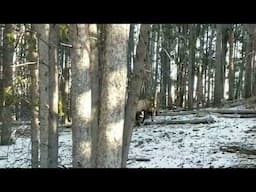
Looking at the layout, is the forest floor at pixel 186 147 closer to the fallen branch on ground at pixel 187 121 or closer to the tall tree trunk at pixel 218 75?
the fallen branch on ground at pixel 187 121

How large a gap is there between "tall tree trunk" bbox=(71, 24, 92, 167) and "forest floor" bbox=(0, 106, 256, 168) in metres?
3.77

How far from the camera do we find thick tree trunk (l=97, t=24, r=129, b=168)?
3928 mm

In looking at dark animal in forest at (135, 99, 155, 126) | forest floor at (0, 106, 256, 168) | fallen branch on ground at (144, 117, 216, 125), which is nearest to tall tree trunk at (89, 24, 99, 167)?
forest floor at (0, 106, 256, 168)

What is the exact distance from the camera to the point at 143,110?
15.0 metres

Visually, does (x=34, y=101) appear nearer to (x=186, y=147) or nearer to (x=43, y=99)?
(x=43, y=99)

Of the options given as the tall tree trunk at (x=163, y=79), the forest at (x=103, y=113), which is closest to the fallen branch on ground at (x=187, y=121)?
the forest at (x=103, y=113)

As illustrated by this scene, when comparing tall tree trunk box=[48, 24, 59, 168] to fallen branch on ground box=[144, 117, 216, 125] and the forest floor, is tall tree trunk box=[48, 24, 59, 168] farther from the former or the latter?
fallen branch on ground box=[144, 117, 216, 125]

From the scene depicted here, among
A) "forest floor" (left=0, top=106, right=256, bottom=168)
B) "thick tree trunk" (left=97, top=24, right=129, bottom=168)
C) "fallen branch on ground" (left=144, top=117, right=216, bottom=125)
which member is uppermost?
"thick tree trunk" (left=97, top=24, right=129, bottom=168)

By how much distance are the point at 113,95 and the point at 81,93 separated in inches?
34.0

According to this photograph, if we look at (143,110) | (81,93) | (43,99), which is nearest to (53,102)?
(43,99)

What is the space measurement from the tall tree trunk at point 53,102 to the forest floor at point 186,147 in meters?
1.02
